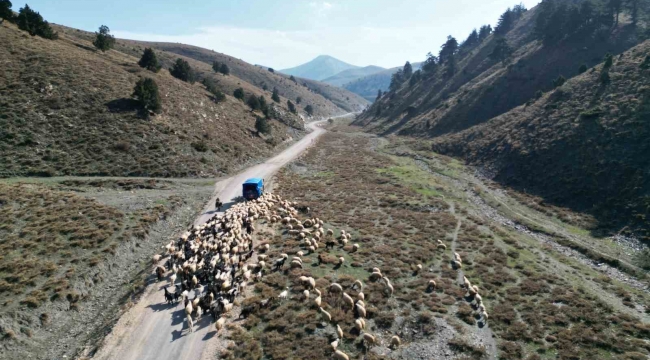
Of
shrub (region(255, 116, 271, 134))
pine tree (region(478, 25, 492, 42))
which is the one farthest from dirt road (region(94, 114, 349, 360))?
pine tree (region(478, 25, 492, 42))

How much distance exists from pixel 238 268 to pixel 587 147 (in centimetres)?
5405

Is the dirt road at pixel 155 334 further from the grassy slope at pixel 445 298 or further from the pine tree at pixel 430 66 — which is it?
the pine tree at pixel 430 66

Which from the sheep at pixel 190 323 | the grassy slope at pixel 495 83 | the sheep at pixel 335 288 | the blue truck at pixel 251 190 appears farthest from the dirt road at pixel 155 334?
the grassy slope at pixel 495 83

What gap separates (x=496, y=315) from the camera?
859 inches

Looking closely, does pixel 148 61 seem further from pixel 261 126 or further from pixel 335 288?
pixel 335 288

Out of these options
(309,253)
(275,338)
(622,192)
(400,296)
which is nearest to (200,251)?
(309,253)

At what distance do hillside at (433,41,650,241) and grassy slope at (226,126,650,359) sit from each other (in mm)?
12299

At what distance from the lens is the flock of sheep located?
2150 centimetres

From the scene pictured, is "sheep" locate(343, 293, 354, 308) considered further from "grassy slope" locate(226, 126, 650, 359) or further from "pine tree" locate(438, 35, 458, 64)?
"pine tree" locate(438, 35, 458, 64)

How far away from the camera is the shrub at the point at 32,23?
68.4 meters

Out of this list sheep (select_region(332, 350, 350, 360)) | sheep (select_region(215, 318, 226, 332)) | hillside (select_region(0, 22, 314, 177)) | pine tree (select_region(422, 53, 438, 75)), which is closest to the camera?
sheep (select_region(332, 350, 350, 360))

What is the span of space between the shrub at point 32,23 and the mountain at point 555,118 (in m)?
96.3

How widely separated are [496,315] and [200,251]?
24058 mm

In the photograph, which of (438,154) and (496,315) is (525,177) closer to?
(438,154)
